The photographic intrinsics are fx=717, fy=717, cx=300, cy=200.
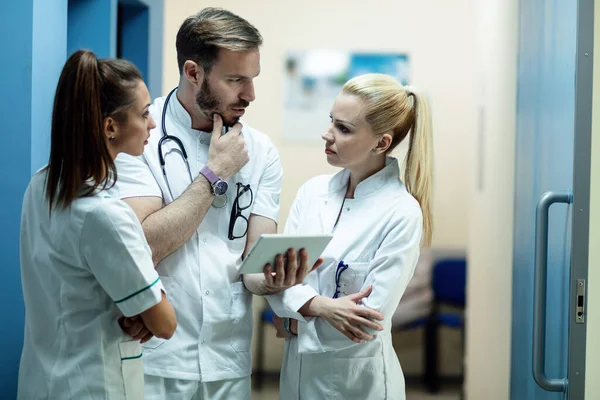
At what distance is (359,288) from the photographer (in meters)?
1.59

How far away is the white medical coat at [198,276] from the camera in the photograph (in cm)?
150

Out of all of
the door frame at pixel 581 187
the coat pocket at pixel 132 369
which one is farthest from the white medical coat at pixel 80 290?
the door frame at pixel 581 187

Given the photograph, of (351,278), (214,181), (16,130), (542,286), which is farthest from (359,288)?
(16,130)

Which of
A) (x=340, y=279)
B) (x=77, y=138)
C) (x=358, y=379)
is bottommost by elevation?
(x=358, y=379)

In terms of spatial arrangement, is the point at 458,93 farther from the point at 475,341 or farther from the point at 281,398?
the point at 281,398

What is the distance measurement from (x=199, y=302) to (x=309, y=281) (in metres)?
0.26

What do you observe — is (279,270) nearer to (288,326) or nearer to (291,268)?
(291,268)

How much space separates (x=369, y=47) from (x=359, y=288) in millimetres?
2631

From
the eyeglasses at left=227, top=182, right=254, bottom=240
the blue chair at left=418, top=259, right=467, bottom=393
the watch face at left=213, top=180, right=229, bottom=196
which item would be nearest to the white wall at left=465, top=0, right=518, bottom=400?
the blue chair at left=418, top=259, right=467, bottom=393

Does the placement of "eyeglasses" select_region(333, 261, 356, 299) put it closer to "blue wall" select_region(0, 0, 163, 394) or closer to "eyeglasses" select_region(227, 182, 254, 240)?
"eyeglasses" select_region(227, 182, 254, 240)

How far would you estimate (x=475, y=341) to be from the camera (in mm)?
3729

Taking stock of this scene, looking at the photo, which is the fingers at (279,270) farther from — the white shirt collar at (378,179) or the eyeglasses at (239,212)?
the white shirt collar at (378,179)

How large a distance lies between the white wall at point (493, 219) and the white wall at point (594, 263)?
0.92m

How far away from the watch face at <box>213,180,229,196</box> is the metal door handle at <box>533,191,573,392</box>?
810mm
